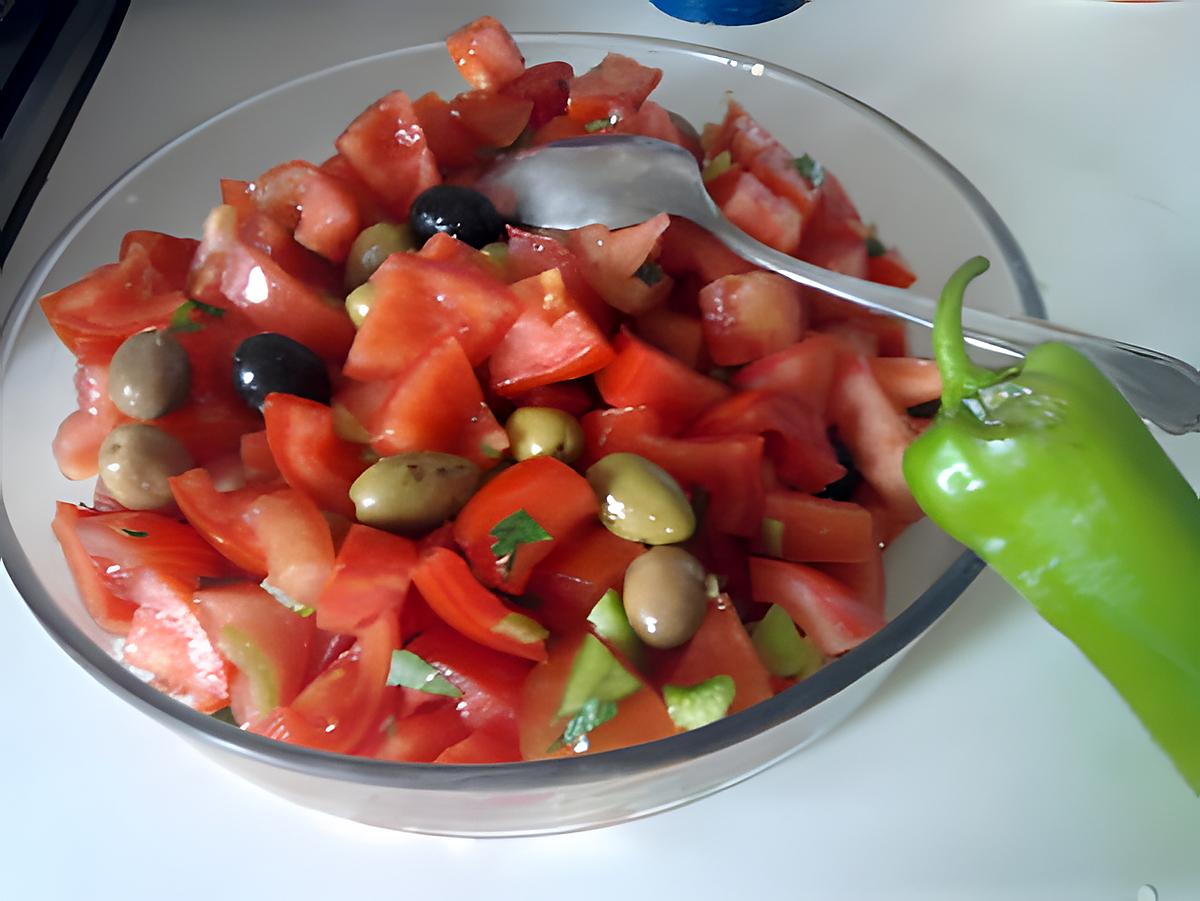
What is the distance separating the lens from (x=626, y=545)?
0.92 m

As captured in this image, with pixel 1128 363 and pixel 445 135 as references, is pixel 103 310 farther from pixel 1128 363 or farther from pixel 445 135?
pixel 1128 363

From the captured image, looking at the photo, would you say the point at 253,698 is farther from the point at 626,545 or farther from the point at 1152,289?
the point at 1152,289

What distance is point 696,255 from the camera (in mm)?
1147

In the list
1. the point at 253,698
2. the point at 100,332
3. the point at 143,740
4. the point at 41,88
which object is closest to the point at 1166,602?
the point at 253,698

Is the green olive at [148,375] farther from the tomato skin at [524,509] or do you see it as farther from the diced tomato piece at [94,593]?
the tomato skin at [524,509]

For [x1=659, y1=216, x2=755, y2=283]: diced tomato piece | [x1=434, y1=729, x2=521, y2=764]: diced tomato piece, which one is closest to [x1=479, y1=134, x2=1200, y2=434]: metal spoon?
[x1=659, y1=216, x2=755, y2=283]: diced tomato piece

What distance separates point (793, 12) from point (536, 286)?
0.96 meters

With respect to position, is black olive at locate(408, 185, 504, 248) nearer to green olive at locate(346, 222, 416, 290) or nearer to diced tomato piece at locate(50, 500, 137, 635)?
green olive at locate(346, 222, 416, 290)

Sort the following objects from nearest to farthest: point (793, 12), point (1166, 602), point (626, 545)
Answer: point (1166, 602) → point (626, 545) → point (793, 12)

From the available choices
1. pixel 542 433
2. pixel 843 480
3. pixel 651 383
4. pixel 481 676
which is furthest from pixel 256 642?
pixel 843 480

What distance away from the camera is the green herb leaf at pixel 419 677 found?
83 cm

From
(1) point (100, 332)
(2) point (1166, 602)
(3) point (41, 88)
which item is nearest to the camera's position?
(2) point (1166, 602)

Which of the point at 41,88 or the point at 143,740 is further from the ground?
the point at 41,88

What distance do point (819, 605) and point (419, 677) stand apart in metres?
0.33
